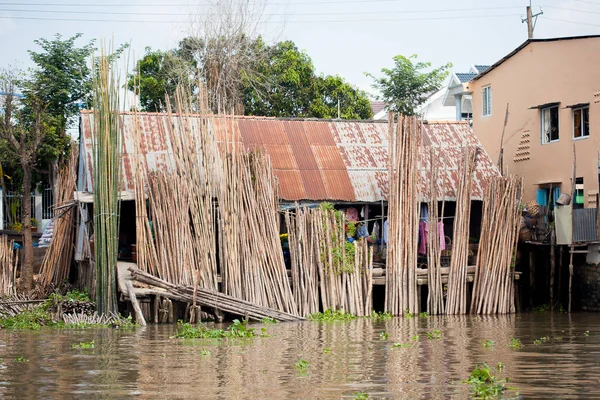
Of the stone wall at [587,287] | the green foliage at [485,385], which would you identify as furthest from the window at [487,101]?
the green foliage at [485,385]

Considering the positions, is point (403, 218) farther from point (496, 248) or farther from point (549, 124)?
point (549, 124)

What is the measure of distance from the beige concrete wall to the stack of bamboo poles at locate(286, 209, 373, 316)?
5.56 metres

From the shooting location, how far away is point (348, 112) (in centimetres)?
3181

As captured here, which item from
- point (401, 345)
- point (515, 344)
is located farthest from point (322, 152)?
point (515, 344)

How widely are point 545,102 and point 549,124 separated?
0.58 metres

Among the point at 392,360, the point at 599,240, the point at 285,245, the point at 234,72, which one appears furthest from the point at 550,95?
the point at 392,360

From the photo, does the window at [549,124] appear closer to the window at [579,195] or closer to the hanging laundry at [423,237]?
the window at [579,195]

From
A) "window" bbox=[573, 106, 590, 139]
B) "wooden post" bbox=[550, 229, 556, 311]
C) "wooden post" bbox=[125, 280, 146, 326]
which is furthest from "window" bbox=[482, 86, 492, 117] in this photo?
"wooden post" bbox=[125, 280, 146, 326]

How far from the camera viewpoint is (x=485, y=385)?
8461 mm

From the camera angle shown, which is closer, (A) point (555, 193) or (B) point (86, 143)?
(B) point (86, 143)

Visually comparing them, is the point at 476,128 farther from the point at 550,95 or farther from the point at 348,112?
the point at 348,112

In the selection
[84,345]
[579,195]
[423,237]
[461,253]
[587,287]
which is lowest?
[84,345]

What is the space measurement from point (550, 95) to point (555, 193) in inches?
98.3

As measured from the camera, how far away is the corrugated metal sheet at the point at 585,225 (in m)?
18.9
